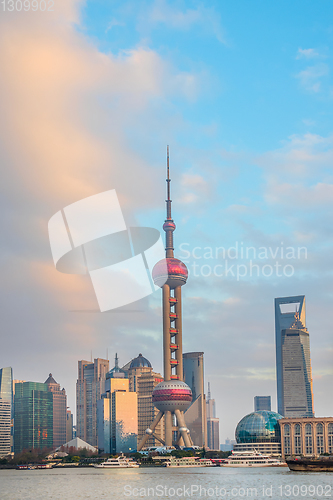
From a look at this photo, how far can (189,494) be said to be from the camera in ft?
374

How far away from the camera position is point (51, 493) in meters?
124

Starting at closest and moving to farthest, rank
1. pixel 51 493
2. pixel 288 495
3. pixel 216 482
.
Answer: pixel 288 495
pixel 51 493
pixel 216 482

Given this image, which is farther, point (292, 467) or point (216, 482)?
point (292, 467)

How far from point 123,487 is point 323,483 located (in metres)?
40.1

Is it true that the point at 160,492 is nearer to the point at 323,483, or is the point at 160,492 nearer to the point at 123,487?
the point at 123,487

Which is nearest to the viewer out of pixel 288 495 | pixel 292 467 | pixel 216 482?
pixel 288 495

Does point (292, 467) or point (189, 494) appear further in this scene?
point (292, 467)

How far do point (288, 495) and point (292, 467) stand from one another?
82050 millimetres

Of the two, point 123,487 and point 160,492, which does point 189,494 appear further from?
point 123,487

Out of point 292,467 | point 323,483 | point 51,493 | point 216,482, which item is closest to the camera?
point 51,493

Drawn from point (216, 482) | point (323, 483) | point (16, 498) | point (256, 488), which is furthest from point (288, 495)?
point (16, 498)

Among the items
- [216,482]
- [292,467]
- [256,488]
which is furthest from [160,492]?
[292,467]

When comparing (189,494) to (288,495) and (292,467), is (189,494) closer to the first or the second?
(288,495)

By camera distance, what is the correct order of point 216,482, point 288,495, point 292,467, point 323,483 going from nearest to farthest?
point 288,495, point 323,483, point 216,482, point 292,467
